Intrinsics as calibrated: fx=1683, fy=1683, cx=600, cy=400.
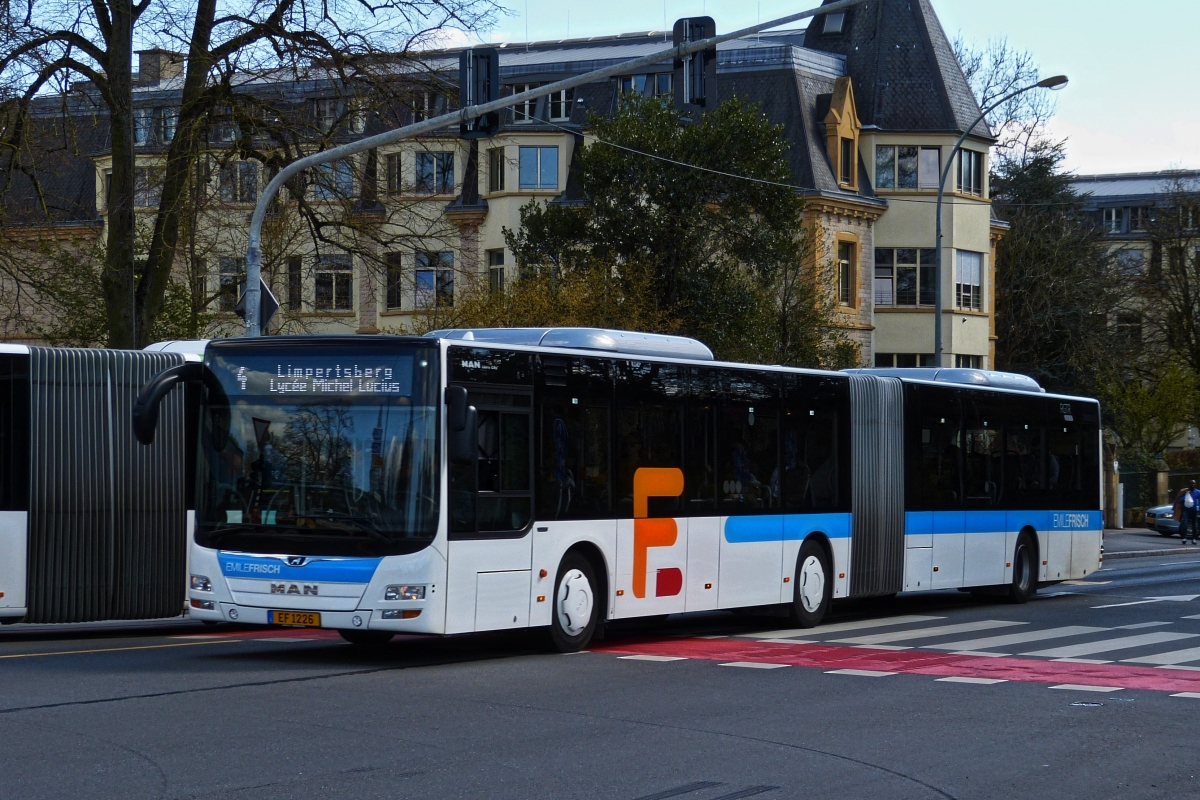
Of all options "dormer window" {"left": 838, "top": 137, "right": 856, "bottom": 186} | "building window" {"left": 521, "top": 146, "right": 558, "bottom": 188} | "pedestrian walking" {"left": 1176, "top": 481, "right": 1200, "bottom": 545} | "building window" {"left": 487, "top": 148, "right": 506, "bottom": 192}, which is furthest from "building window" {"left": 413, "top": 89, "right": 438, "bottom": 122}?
"pedestrian walking" {"left": 1176, "top": 481, "right": 1200, "bottom": 545}

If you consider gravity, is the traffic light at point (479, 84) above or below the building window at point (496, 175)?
below

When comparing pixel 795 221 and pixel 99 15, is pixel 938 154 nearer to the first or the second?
pixel 795 221

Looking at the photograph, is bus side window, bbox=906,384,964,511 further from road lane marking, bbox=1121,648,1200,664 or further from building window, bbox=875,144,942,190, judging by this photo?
building window, bbox=875,144,942,190

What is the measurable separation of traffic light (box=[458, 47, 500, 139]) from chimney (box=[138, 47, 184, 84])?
7850mm

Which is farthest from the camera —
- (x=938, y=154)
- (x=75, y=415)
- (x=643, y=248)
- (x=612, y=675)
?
(x=938, y=154)

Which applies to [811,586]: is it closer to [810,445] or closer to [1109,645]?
[810,445]

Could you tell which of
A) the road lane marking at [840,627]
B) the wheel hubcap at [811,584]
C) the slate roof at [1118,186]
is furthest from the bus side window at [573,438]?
the slate roof at [1118,186]

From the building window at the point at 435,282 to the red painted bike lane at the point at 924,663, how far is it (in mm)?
11711

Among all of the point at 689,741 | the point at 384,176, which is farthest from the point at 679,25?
the point at 384,176

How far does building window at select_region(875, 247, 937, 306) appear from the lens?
51.0m

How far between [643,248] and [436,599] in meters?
25.5

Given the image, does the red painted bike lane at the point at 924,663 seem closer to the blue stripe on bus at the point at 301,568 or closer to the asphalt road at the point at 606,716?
the asphalt road at the point at 606,716

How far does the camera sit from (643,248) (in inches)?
1506

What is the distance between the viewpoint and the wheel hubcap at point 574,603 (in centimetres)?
1491
